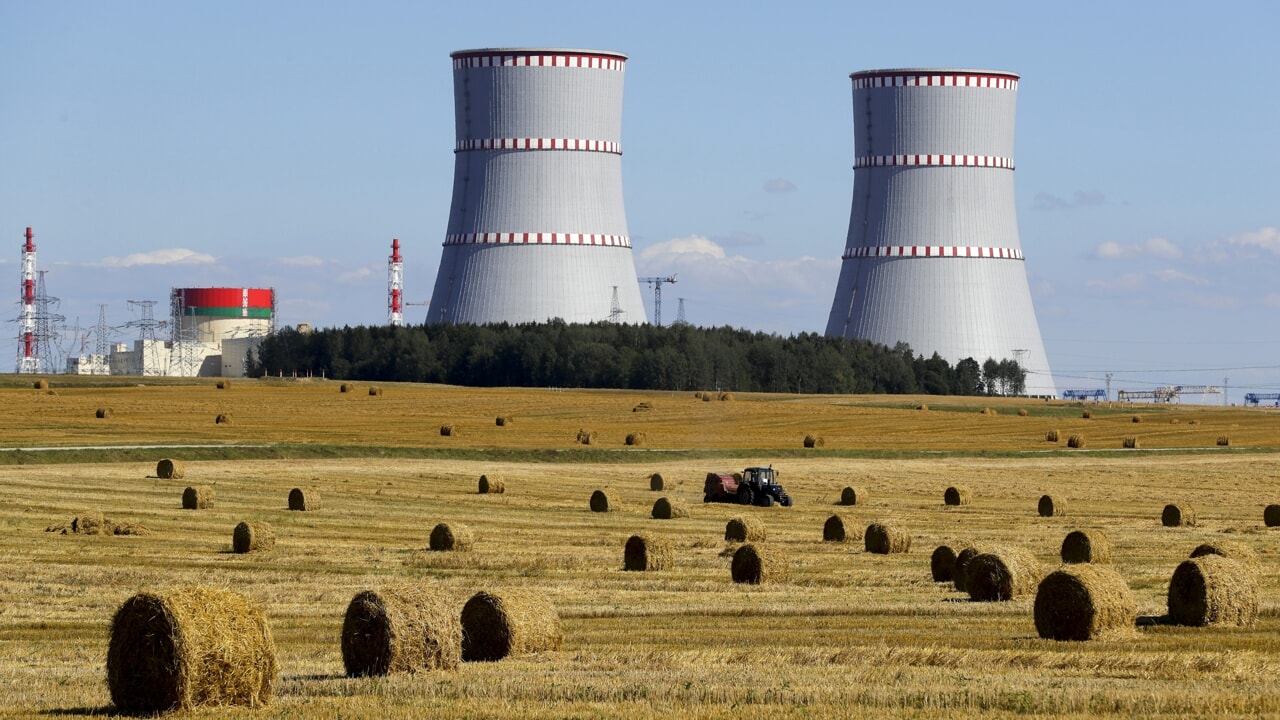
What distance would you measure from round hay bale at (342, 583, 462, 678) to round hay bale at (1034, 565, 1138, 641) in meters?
4.68

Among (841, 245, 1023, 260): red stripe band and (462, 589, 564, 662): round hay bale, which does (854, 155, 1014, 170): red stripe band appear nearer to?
(841, 245, 1023, 260): red stripe band

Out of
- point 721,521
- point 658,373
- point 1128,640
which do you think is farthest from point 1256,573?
point 658,373

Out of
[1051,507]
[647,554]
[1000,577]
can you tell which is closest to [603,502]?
[1051,507]

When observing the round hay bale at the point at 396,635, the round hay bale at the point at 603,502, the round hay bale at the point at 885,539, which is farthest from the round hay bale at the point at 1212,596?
the round hay bale at the point at 603,502

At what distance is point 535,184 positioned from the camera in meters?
64.2

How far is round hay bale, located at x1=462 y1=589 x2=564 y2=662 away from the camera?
42.3 feet

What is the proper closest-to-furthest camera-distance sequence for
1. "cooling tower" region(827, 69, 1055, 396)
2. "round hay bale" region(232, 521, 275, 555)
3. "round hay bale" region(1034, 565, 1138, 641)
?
"round hay bale" region(1034, 565, 1138, 641)
"round hay bale" region(232, 521, 275, 555)
"cooling tower" region(827, 69, 1055, 396)

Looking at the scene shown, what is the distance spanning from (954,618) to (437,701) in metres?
6.29

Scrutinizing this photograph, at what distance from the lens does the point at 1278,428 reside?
62406mm

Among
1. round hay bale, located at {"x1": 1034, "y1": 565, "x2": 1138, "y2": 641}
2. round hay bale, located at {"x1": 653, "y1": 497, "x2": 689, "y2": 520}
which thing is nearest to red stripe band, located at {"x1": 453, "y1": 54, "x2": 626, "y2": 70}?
round hay bale, located at {"x1": 653, "y1": 497, "x2": 689, "y2": 520}

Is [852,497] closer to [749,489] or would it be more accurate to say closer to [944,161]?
[749,489]

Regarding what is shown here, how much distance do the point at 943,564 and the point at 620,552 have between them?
4.81 meters

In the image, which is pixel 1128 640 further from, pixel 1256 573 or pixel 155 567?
pixel 155 567

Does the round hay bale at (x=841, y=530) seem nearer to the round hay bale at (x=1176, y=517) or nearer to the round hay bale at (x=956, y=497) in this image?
the round hay bale at (x=1176, y=517)
